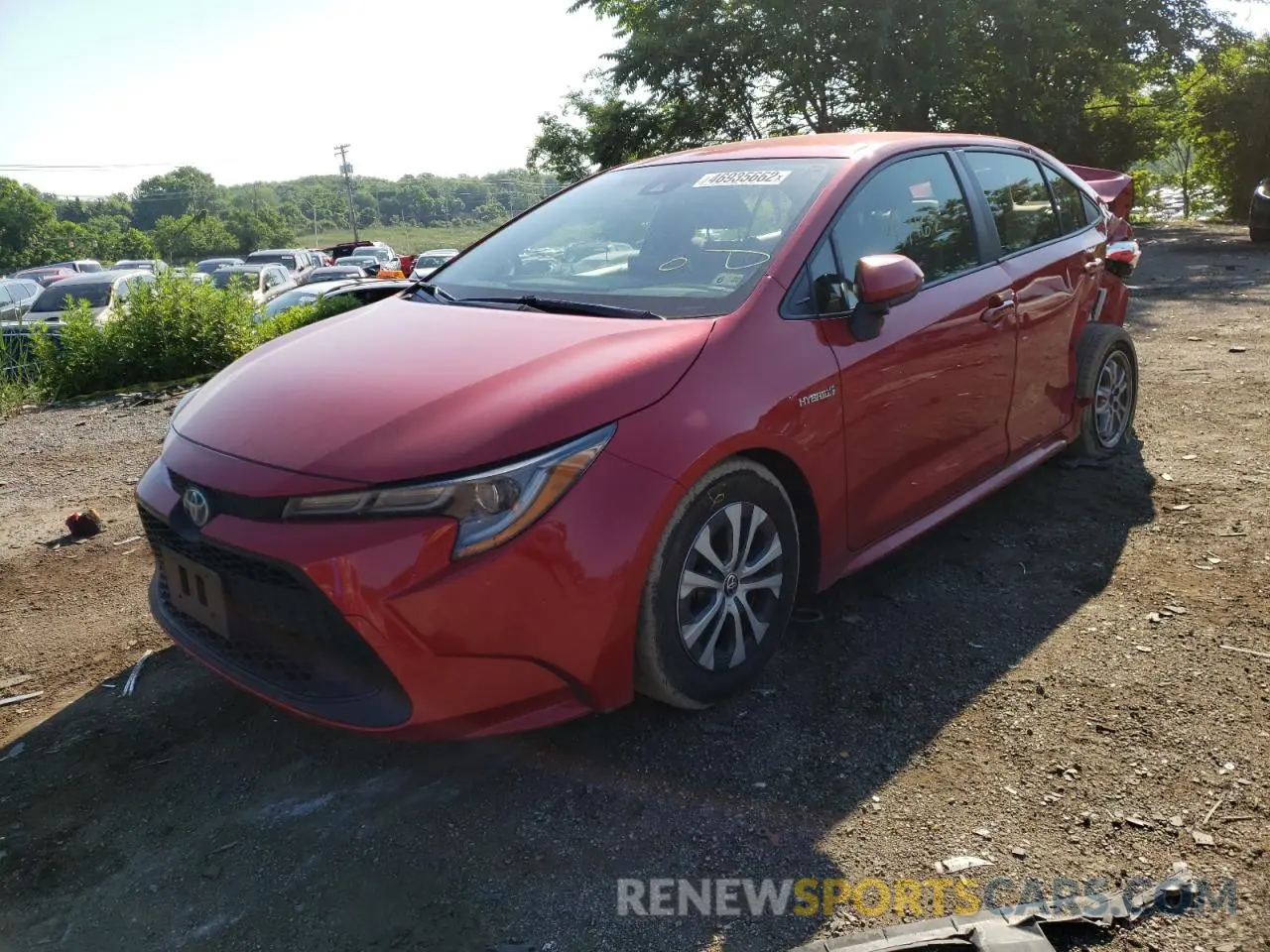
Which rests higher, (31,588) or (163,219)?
(163,219)

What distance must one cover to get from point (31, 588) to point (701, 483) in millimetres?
3271

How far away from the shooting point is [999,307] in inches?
148

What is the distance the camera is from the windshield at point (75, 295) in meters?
14.7

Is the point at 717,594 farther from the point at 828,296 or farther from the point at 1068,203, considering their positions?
the point at 1068,203

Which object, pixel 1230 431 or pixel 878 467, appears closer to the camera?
pixel 878 467

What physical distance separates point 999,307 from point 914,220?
1.71 ft

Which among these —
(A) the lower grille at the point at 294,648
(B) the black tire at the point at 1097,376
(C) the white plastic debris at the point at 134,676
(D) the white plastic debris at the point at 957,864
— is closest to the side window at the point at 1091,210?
(B) the black tire at the point at 1097,376

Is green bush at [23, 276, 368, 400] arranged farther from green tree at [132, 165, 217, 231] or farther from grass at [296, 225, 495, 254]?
green tree at [132, 165, 217, 231]

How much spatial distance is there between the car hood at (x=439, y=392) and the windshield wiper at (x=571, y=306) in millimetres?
50

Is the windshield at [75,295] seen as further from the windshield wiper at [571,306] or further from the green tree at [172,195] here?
the green tree at [172,195]

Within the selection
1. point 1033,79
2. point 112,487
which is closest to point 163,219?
point 1033,79

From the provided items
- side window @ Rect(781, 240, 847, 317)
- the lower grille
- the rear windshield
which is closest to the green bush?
the lower grille

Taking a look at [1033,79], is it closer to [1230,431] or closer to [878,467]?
[1230,431]

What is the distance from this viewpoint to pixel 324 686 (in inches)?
94.8
